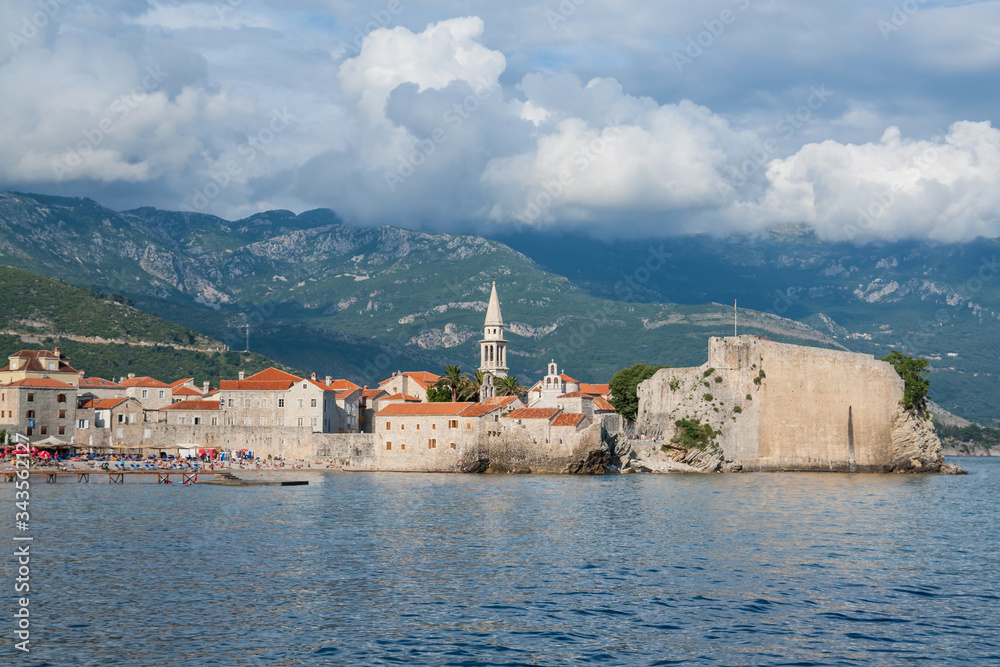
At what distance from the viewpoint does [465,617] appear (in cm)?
2192

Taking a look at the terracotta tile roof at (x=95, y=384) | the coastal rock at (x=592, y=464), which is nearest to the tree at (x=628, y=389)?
the coastal rock at (x=592, y=464)

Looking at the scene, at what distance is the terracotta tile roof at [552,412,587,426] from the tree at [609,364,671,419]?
18304mm

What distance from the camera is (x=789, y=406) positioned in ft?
244

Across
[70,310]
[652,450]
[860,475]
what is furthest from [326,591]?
[70,310]

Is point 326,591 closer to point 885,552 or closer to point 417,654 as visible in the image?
point 417,654

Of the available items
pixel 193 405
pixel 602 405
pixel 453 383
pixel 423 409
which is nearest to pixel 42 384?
pixel 193 405

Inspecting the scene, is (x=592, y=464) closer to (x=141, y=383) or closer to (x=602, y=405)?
(x=602, y=405)

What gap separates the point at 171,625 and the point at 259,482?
40695 mm

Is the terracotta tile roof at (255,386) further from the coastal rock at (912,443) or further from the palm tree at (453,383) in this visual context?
the coastal rock at (912,443)

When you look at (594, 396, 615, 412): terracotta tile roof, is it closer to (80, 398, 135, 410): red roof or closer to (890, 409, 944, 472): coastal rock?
(890, 409, 944, 472): coastal rock

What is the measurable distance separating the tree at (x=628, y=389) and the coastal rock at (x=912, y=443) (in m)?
20.6

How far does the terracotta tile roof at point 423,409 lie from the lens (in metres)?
69.8

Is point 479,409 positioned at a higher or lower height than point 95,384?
lower

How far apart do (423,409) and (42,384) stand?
30.8 metres
